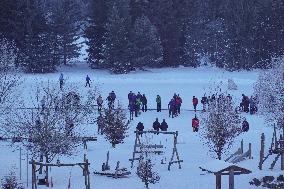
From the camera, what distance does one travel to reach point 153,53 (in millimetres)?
56906

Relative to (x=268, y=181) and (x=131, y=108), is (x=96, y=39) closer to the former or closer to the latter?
(x=131, y=108)

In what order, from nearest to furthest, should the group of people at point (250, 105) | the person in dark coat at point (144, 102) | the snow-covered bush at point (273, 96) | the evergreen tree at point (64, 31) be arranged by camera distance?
the snow-covered bush at point (273, 96), the group of people at point (250, 105), the person in dark coat at point (144, 102), the evergreen tree at point (64, 31)

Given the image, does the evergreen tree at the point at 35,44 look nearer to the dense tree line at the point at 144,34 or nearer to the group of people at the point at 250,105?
the dense tree line at the point at 144,34

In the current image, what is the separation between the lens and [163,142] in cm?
3033

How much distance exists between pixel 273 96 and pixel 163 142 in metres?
6.14

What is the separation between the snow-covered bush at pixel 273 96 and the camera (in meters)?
28.5

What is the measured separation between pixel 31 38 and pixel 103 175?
32.4 m

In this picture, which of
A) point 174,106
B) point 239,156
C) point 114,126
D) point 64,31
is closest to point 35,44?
point 64,31

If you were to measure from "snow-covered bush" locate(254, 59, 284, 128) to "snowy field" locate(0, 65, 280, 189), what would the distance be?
1612mm

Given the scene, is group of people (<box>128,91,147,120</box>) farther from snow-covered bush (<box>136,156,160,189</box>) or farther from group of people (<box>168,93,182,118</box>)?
snow-covered bush (<box>136,156,160,189</box>)

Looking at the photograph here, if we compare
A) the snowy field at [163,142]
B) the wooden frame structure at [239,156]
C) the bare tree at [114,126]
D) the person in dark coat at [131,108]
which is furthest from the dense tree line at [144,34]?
the wooden frame structure at [239,156]

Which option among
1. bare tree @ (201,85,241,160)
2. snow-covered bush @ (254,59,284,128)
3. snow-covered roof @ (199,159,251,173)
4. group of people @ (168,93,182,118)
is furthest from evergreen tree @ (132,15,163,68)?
snow-covered roof @ (199,159,251,173)

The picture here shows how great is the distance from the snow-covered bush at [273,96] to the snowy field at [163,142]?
1612 millimetres

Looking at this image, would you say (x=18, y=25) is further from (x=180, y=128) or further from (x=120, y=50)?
(x=180, y=128)
